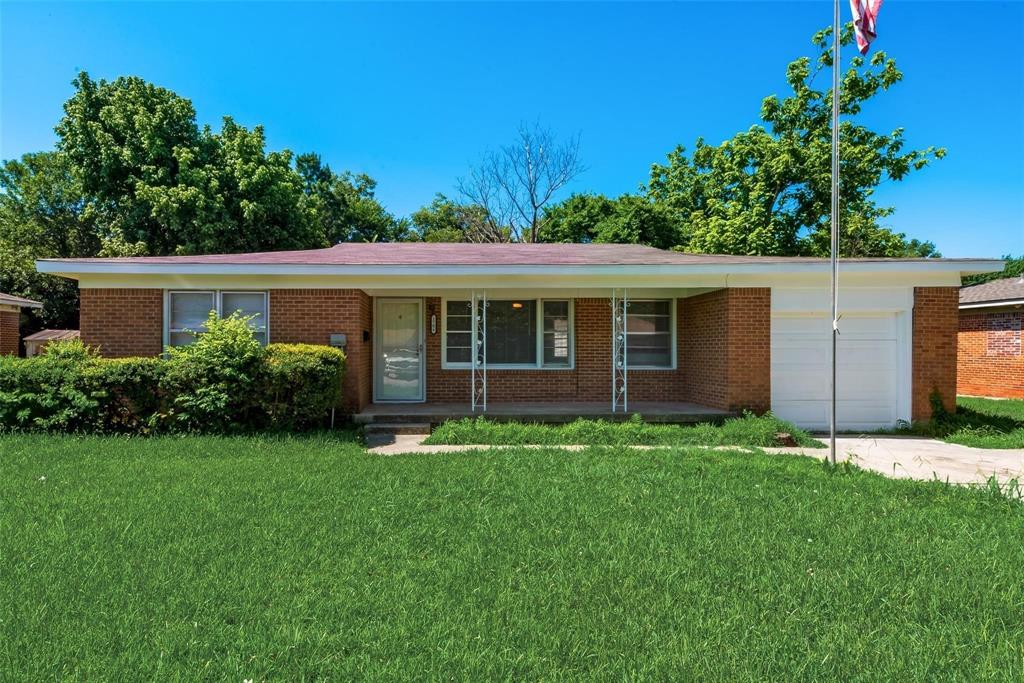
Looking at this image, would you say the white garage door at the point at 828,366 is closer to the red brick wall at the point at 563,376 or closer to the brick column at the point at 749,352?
the brick column at the point at 749,352

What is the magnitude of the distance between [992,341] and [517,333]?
15.0 metres

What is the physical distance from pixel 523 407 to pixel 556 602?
6924 mm

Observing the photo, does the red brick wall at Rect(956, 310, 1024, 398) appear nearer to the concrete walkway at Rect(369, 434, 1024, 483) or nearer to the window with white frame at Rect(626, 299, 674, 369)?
the concrete walkway at Rect(369, 434, 1024, 483)

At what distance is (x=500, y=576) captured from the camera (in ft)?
11.4

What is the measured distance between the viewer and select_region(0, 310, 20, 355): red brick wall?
61.0ft

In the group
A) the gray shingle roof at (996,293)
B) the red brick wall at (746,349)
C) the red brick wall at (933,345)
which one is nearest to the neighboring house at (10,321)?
the red brick wall at (746,349)

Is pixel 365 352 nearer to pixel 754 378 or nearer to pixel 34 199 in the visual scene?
pixel 754 378

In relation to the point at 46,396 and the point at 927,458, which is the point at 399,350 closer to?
the point at 46,396

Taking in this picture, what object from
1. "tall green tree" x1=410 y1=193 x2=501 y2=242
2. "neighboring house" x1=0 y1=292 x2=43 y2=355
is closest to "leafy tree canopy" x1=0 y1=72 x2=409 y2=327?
"neighboring house" x1=0 y1=292 x2=43 y2=355

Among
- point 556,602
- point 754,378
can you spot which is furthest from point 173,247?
point 556,602

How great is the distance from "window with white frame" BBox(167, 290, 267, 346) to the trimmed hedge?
1184mm

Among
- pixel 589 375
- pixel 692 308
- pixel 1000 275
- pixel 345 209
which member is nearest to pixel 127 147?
pixel 345 209

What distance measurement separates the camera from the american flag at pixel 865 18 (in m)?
5.98

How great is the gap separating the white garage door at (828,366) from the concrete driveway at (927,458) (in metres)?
0.77
